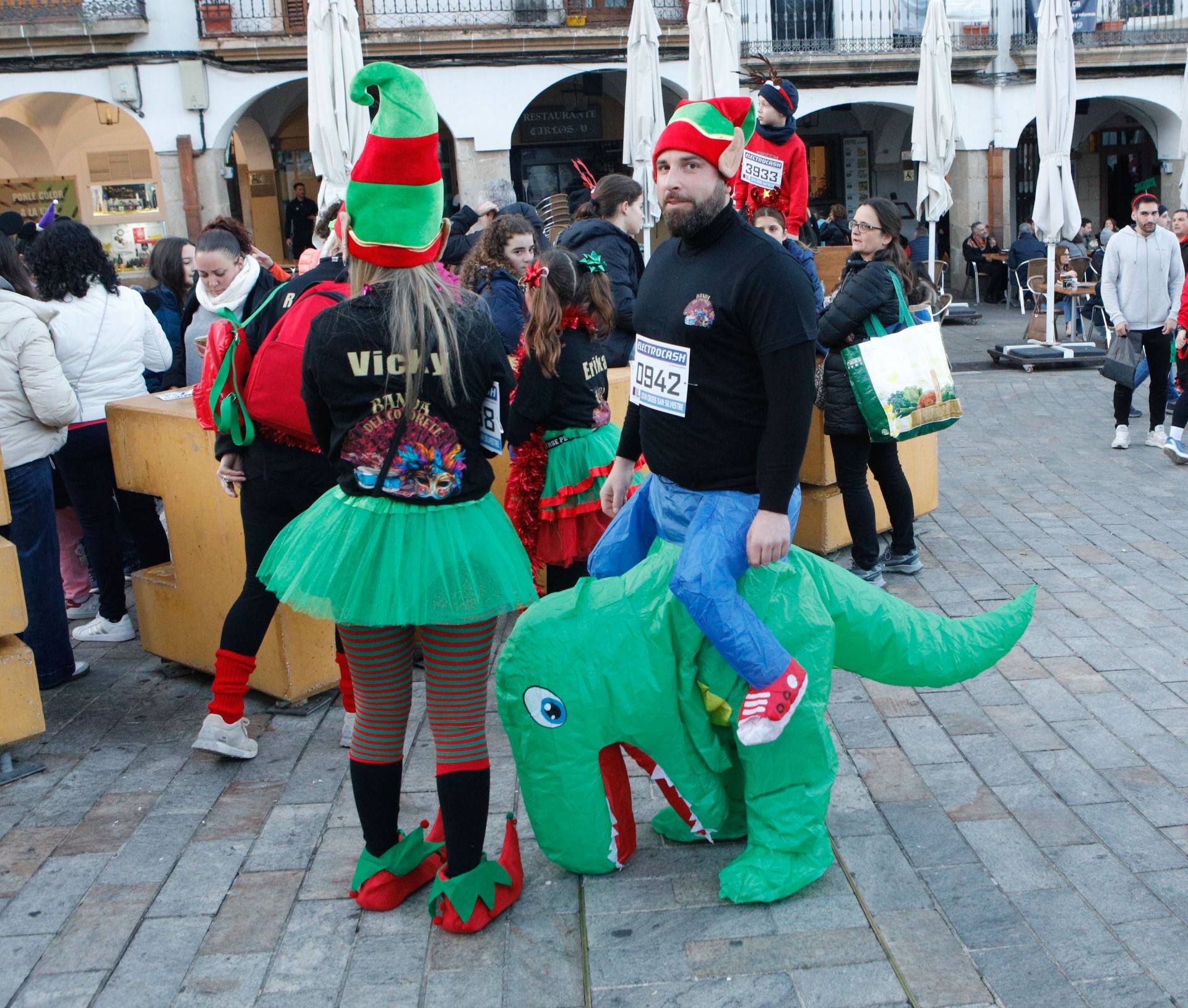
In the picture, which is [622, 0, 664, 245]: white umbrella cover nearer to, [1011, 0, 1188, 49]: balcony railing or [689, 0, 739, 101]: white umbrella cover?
[689, 0, 739, 101]: white umbrella cover

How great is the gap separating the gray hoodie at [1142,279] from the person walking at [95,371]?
21.3 feet

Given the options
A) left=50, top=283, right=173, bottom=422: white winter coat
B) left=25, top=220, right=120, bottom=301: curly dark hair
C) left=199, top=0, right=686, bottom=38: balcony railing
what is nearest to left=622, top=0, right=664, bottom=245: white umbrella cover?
left=199, top=0, right=686, bottom=38: balcony railing

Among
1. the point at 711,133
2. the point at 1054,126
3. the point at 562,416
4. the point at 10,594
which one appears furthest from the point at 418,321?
the point at 1054,126

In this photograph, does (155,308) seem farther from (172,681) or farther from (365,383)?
(365,383)

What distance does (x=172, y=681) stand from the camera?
5129mm

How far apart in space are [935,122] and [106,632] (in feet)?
42.3

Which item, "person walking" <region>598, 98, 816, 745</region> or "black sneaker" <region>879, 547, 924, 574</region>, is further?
"black sneaker" <region>879, 547, 924, 574</region>

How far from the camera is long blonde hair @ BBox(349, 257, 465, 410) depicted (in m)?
2.92

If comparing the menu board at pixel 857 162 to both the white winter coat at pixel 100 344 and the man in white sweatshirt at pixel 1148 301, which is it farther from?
the white winter coat at pixel 100 344

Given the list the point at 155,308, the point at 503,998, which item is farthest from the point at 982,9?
the point at 503,998

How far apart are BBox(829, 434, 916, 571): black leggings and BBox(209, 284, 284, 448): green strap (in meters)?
2.84

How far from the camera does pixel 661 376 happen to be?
10.6 feet

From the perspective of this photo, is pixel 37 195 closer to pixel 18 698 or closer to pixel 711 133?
pixel 18 698

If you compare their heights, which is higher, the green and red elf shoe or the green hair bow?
the green hair bow
